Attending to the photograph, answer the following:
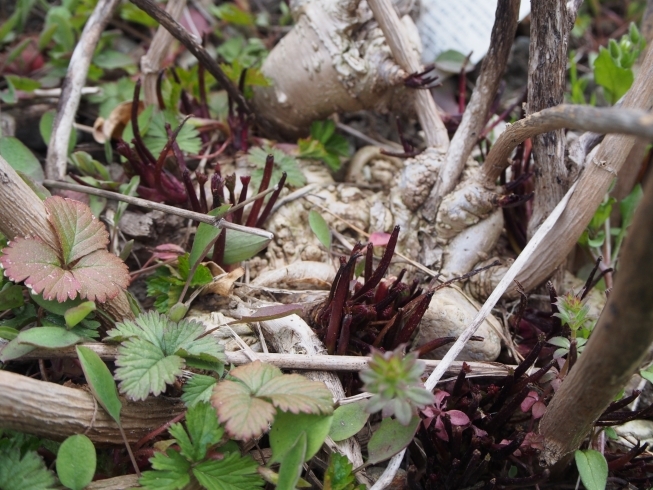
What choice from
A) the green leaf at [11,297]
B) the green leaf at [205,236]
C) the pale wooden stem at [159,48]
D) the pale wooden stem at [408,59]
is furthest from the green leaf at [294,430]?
the pale wooden stem at [159,48]

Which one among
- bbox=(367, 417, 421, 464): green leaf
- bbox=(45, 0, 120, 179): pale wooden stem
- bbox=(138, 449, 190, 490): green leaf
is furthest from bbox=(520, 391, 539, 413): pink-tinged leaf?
bbox=(45, 0, 120, 179): pale wooden stem

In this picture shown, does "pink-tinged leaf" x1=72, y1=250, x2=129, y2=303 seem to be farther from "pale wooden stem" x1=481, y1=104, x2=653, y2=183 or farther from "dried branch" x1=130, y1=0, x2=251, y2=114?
"pale wooden stem" x1=481, y1=104, x2=653, y2=183

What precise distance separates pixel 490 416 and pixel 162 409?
822 millimetres

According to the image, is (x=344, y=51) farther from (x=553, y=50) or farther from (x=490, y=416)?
(x=490, y=416)

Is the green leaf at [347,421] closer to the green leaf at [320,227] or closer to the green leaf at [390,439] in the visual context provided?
the green leaf at [390,439]

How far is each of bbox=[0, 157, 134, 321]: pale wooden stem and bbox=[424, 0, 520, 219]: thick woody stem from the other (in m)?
1.10

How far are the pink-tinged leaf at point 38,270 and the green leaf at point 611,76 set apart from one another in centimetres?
176

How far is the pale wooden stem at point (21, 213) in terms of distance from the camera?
140 cm

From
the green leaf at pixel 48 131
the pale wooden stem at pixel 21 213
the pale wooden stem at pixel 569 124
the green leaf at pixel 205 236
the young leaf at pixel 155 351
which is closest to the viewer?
the pale wooden stem at pixel 569 124

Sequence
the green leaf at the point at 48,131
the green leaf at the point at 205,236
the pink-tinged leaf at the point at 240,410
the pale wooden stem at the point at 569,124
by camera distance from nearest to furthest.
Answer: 1. the pale wooden stem at the point at 569,124
2. the pink-tinged leaf at the point at 240,410
3. the green leaf at the point at 205,236
4. the green leaf at the point at 48,131

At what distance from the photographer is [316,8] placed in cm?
213

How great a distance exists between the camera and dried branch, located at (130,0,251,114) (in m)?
1.89

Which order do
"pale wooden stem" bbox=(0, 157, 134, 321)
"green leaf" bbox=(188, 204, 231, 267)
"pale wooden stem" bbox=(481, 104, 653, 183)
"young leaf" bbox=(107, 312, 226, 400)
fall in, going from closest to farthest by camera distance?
"pale wooden stem" bbox=(481, 104, 653, 183) → "young leaf" bbox=(107, 312, 226, 400) → "pale wooden stem" bbox=(0, 157, 134, 321) → "green leaf" bbox=(188, 204, 231, 267)

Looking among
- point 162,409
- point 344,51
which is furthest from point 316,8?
point 162,409
